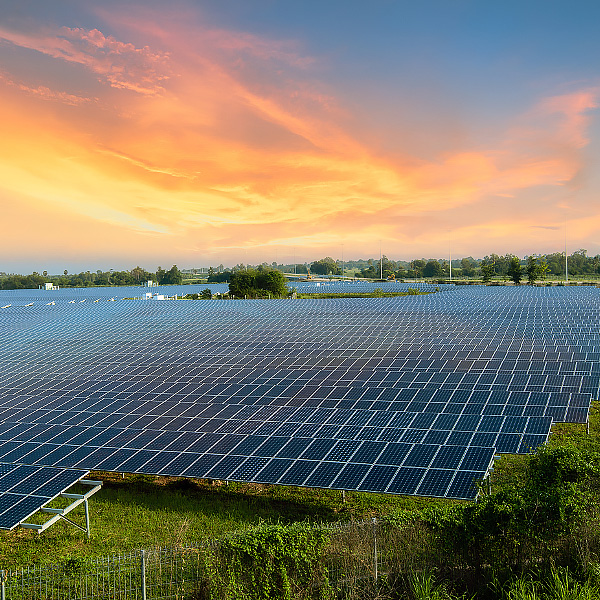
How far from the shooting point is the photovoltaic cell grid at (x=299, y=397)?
17.9 m

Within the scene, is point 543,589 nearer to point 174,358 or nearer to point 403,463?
point 403,463

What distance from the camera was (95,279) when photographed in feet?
504

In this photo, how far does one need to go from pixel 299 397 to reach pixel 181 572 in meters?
12.0

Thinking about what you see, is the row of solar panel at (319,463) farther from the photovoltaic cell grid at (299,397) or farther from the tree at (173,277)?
the tree at (173,277)

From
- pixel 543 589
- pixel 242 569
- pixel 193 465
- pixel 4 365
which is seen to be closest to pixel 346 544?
pixel 242 569

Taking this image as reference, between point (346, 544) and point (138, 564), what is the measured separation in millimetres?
5188

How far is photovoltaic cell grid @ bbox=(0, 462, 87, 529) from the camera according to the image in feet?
A: 49.5

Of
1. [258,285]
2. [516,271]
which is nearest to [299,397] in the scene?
[258,285]

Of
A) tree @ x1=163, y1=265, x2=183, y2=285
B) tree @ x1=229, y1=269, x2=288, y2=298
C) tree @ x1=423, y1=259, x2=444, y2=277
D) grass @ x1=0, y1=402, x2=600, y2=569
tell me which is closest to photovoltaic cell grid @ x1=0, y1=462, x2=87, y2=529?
grass @ x1=0, y1=402, x2=600, y2=569

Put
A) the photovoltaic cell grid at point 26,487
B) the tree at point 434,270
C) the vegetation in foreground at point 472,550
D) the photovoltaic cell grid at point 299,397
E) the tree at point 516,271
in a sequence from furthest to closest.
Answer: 1. the tree at point 434,270
2. the tree at point 516,271
3. the photovoltaic cell grid at point 299,397
4. the photovoltaic cell grid at point 26,487
5. the vegetation in foreground at point 472,550

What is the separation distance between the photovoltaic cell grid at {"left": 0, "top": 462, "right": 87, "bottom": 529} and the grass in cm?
169

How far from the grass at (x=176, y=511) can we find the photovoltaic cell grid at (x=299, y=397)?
185 centimetres

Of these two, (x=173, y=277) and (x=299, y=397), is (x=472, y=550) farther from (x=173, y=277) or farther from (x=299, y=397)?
(x=173, y=277)

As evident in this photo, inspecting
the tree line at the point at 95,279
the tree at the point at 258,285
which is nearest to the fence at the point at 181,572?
the tree at the point at 258,285
